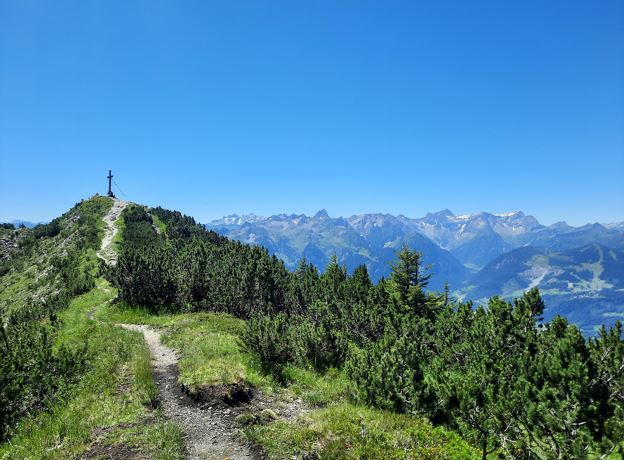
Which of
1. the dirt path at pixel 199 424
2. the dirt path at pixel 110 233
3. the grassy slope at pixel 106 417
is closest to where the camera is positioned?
the grassy slope at pixel 106 417

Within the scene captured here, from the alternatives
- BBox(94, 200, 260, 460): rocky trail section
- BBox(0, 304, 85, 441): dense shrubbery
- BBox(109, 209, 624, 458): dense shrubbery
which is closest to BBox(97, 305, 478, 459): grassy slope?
BBox(94, 200, 260, 460): rocky trail section

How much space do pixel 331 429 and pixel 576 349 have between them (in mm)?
10707

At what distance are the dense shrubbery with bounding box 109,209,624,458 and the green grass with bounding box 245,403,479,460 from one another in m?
1.08

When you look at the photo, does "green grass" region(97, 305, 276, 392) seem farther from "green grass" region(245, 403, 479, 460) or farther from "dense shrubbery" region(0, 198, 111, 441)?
"dense shrubbery" region(0, 198, 111, 441)

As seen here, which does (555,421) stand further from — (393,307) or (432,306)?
(432,306)

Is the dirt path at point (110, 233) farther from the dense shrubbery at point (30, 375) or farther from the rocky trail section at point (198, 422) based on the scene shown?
the rocky trail section at point (198, 422)

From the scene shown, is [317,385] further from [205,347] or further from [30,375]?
[30,375]

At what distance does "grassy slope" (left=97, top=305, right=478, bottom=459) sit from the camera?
1095 centimetres

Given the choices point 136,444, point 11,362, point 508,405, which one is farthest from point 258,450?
point 11,362

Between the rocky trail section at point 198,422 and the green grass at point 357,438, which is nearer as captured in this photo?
the green grass at point 357,438

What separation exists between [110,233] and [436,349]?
79690 mm

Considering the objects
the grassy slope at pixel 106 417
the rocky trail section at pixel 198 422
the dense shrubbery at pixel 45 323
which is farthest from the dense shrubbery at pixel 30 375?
the rocky trail section at pixel 198 422

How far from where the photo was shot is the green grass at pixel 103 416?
1122 cm

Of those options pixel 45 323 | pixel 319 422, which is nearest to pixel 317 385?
pixel 319 422
